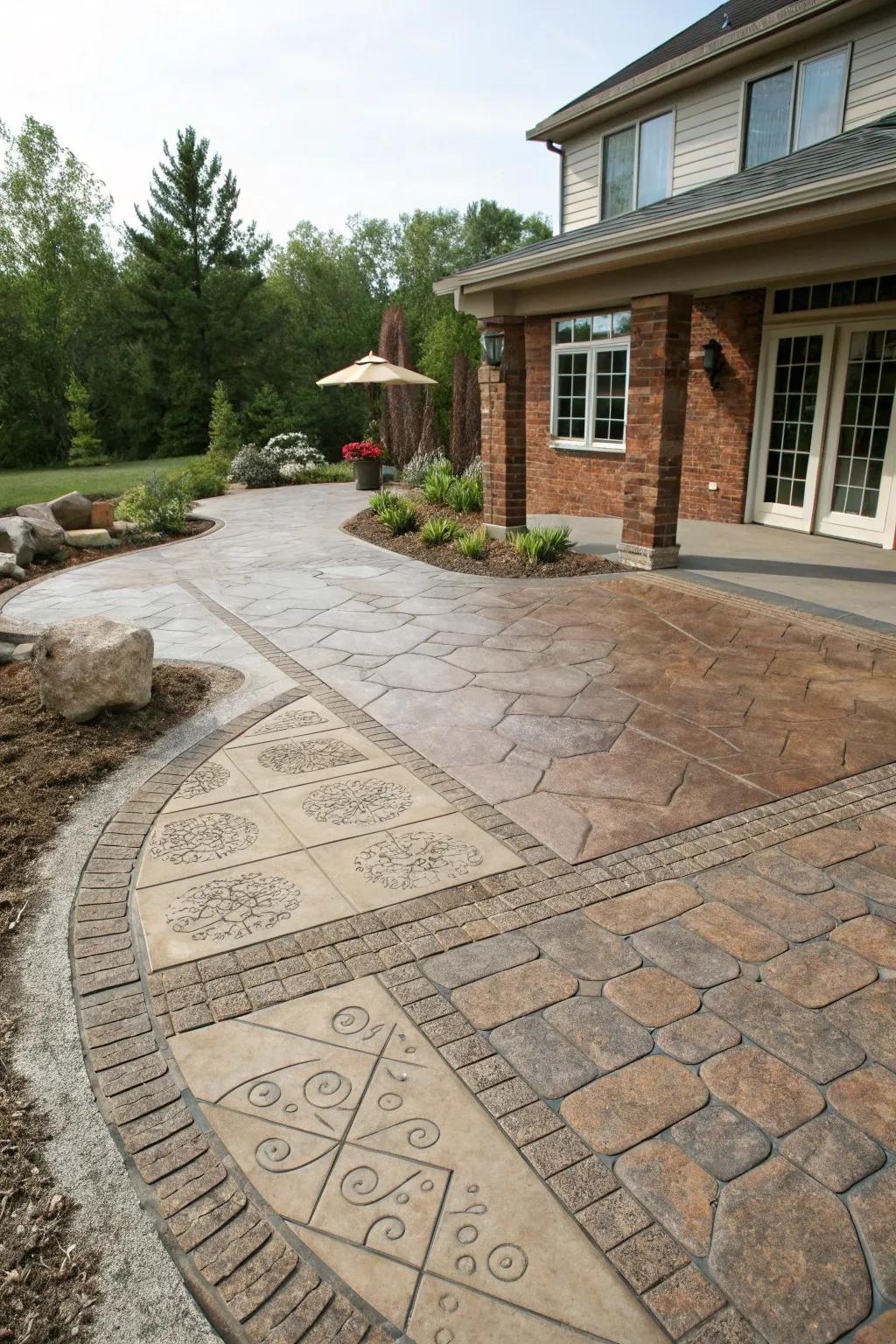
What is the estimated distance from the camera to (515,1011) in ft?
8.22

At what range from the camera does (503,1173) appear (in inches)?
77.7

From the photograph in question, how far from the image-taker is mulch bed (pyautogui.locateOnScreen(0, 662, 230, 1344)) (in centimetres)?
172

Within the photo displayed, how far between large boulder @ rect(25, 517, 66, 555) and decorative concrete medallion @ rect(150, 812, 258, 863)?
742cm

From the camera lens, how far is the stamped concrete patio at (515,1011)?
69.2 inches

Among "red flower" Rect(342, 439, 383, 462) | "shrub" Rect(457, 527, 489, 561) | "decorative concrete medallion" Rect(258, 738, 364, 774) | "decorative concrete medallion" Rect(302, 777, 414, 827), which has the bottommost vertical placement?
"decorative concrete medallion" Rect(302, 777, 414, 827)

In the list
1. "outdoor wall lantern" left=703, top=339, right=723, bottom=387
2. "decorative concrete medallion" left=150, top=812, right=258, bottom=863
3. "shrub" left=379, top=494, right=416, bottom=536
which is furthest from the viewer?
"shrub" left=379, top=494, right=416, bottom=536

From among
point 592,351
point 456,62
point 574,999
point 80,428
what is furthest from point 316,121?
point 574,999

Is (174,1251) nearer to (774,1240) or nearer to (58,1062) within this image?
(58,1062)

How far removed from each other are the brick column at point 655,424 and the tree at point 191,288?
23636 mm

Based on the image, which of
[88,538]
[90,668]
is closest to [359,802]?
[90,668]

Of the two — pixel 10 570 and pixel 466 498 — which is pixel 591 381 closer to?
pixel 466 498

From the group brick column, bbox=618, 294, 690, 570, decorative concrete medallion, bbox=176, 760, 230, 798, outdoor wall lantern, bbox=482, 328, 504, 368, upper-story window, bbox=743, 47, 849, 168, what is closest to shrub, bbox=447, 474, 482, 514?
outdoor wall lantern, bbox=482, 328, 504, 368

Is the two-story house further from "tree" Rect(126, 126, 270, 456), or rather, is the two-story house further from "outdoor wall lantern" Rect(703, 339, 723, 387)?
"tree" Rect(126, 126, 270, 456)

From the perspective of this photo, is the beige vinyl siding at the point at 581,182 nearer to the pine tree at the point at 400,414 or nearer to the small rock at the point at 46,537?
the pine tree at the point at 400,414
